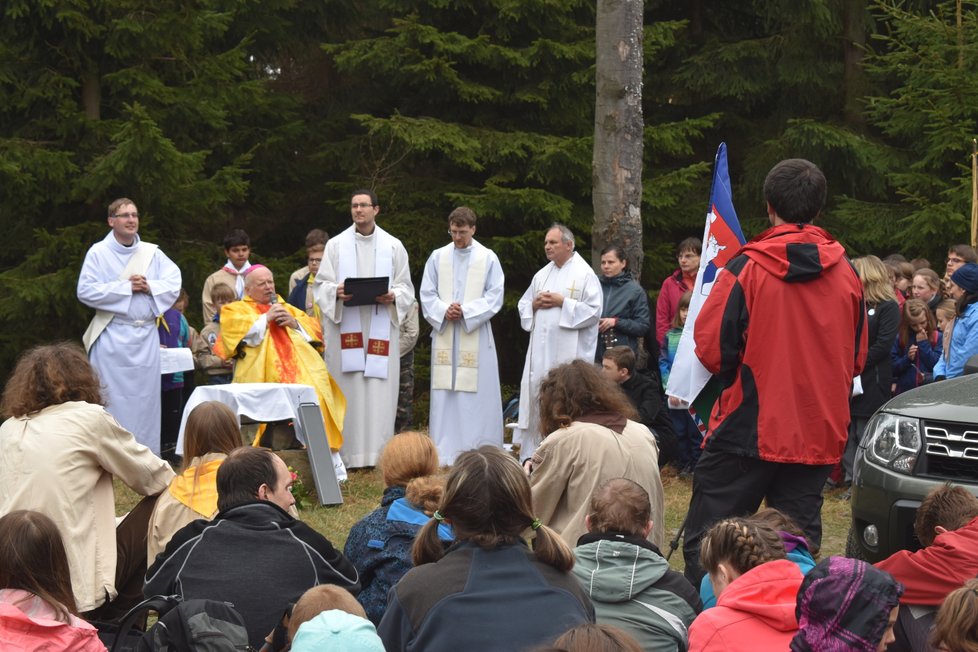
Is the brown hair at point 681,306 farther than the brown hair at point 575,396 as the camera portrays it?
Yes

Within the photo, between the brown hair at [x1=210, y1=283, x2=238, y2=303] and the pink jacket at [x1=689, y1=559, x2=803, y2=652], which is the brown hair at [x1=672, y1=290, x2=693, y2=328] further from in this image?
the pink jacket at [x1=689, y1=559, x2=803, y2=652]

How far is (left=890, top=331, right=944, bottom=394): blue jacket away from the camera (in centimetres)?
1005

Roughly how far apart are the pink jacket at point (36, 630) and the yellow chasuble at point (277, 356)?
599cm

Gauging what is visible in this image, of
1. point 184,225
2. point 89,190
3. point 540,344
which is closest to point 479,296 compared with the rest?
point 540,344

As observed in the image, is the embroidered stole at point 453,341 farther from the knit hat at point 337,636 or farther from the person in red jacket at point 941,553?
the knit hat at point 337,636

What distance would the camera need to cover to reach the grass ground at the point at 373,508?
27.1 ft

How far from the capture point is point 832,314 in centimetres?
532

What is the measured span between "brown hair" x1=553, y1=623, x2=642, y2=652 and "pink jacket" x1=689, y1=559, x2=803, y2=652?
1.11 m

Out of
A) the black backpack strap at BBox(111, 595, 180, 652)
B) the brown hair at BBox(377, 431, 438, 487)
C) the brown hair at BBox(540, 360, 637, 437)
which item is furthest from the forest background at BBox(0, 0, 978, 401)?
the black backpack strap at BBox(111, 595, 180, 652)

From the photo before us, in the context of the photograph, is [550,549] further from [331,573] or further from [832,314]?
[832,314]

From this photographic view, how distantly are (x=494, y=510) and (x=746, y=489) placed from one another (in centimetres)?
216

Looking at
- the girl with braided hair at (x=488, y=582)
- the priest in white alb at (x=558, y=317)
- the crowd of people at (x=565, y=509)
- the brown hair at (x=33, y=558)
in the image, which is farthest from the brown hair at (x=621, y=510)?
the priest in white alb at (x=558, y=317)

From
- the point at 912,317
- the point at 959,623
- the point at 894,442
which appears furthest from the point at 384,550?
the point at 912,317

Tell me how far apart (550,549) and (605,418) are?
221 cm
